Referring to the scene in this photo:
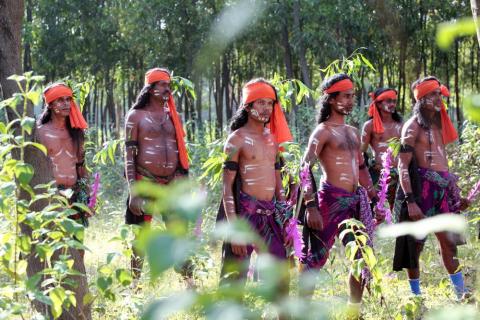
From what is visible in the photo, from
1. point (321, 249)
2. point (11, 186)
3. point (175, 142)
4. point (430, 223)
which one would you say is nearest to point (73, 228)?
point (11, 186)

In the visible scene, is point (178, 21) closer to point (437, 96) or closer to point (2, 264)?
point (437, 96)

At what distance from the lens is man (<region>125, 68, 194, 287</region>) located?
5.89 m

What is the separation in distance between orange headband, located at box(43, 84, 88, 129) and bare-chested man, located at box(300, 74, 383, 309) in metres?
2.25

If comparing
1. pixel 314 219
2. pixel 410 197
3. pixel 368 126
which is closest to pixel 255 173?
pixel 314 219

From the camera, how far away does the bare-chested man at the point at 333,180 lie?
4.83 meters

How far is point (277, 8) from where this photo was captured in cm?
1598

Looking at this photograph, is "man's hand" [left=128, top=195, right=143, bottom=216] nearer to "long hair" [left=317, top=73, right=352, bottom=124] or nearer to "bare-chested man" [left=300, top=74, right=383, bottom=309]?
"bare-chested man" [left=300, top=74, right=383, bottom=309]

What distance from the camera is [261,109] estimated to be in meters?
4.72

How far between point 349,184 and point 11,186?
2.91 metres

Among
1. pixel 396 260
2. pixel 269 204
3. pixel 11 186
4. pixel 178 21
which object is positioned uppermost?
pixel 178 21

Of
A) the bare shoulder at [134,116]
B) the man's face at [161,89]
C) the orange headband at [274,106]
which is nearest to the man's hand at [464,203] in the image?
the orange headband at [274,106]

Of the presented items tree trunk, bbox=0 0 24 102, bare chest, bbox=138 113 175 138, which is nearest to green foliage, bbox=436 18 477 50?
tree trunk, bbox=0 0 24 102

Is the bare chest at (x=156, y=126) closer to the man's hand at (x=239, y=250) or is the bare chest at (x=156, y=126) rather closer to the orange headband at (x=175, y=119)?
the orange headband at (x=175, y=119)

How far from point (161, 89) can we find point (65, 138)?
981 millimetres
